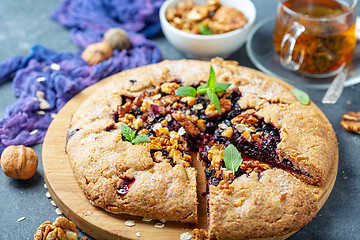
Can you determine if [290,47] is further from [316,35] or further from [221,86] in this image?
[221,86]

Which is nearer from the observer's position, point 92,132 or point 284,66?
point 92,132

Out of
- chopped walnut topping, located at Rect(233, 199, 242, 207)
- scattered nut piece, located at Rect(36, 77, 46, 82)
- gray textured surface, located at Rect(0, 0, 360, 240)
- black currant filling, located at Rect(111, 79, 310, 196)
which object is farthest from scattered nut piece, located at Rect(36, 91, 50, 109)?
chopped walnut topping, located at Rect(233, 199, 242, 207)

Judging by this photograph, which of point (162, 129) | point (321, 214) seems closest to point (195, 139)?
point (162, 129)

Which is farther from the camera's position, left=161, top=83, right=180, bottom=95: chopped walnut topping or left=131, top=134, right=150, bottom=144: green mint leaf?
left=161, top=83, right=180, bottom=95: chopped walnut topping

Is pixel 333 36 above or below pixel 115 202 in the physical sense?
above

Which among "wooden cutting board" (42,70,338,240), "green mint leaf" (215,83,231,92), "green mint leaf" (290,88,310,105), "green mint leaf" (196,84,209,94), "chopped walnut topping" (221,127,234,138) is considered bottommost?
"wooden cutting board" (42,70,338,240)

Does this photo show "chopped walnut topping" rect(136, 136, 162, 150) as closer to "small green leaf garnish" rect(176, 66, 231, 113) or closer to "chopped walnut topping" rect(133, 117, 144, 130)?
"chopped walnut topping" rect(133, 117, 144, 130)

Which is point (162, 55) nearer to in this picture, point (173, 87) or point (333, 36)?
point (173, 87)
